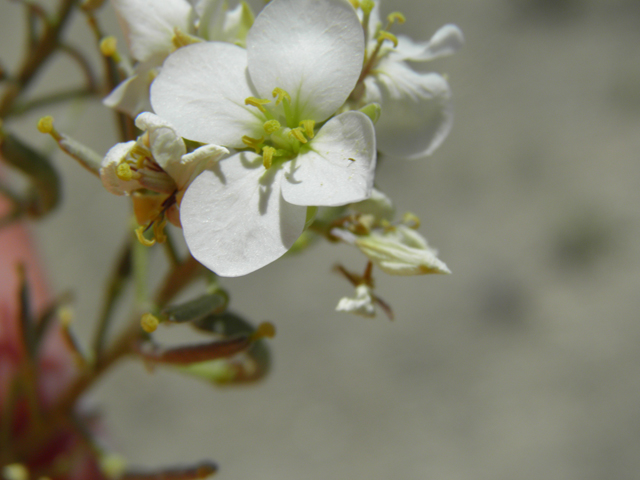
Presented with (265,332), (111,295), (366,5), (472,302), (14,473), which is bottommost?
(472,302)

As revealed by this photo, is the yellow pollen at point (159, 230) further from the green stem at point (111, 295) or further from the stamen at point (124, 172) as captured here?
the green stem at point (111, 295)

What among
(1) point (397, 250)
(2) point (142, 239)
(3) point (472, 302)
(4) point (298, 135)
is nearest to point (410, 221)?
(1) point (397, 250)

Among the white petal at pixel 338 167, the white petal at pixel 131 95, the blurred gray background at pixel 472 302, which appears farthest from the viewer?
the blurred gray background at pixel 472 302

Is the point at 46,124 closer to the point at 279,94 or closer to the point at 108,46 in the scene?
the point at 108,46

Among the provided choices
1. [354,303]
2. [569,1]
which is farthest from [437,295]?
[354,303]

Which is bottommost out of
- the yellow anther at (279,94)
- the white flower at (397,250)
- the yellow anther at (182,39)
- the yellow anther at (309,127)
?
the white flower at (397,250)

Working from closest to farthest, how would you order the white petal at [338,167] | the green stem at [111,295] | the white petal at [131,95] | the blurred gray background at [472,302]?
the white petal at [338,167] → the white petal at [131,95] → the green stem at [111,295] → the blurred gray background at [472,302]

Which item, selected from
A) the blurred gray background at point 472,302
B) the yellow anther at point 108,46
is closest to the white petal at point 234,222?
the yellow anther at point 108,46
